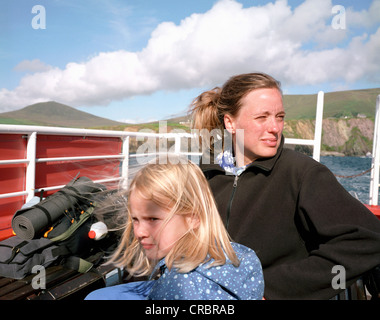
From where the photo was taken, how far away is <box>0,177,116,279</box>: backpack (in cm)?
164

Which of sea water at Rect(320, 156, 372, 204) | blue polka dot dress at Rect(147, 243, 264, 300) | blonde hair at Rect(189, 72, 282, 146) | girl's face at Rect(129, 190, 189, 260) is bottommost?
sea water at Rect(320, 156, 372, 204)

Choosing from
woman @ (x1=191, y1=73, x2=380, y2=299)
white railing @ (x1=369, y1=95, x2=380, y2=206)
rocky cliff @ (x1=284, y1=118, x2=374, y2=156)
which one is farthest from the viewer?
rocky cliff @ (x1=284, y1=118, x2=374, y2=156)

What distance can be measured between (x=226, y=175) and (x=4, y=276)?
4.47 feet

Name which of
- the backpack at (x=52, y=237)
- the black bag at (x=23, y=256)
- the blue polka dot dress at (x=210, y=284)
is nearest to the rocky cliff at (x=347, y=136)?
the backpack at (x=52, y=237)

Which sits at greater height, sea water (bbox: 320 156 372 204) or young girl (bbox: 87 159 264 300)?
young girl (bbox: 87 159 264 300)

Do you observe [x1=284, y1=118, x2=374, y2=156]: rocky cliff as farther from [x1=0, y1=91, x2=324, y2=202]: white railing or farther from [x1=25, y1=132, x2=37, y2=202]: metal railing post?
[x1=25, y1=132, x2=37, y2=202]: metal railing post

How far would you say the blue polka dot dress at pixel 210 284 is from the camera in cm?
98

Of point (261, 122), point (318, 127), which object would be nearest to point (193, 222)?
point (261, 122)

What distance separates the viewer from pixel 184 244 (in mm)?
1126

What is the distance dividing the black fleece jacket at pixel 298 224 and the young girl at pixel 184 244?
0.59ft

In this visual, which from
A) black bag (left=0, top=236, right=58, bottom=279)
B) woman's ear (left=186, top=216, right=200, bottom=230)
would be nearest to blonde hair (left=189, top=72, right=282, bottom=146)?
woman's ear (left=186, top=216, right=200, bottom=230)

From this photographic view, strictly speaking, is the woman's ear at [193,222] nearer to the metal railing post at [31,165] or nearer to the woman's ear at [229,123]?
the woman's ear at [229,123]

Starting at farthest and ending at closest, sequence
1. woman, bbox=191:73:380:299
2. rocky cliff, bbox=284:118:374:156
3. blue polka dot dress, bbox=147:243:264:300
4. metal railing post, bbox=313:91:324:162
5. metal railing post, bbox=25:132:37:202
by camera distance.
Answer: rocky cliff, bbox=284:118:374:156 → metal railing post, bbox=313:91:324:162 → metal railing post, bbox=25:132:37:202 → woman, bbox=191:73:380:299 → blue polka dot dress, bbox=147:243:264:300

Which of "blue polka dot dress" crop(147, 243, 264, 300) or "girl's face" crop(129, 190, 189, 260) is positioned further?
"girl's face" crop(129, 190, 189, 260)
